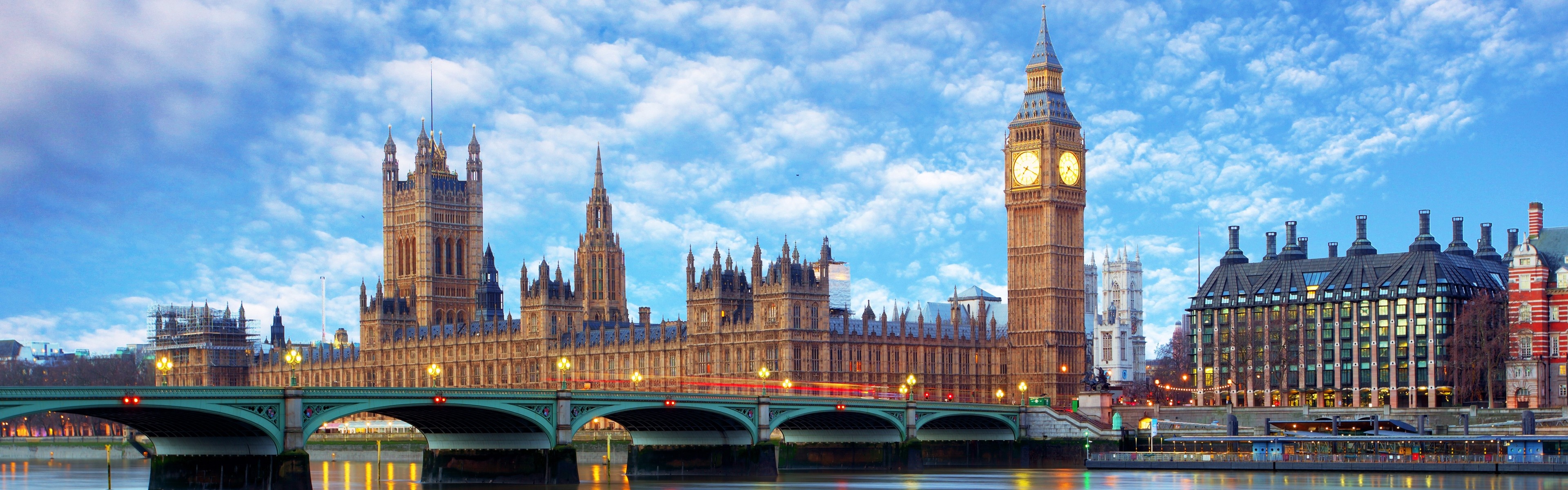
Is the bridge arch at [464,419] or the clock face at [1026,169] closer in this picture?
the bridge arch at [464,419]


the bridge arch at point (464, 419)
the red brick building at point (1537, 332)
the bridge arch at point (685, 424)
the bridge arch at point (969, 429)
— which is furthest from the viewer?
the red brick building at point (1537, 332)

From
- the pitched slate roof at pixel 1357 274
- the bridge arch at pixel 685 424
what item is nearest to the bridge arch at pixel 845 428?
the bridge arch at pixel 685 424

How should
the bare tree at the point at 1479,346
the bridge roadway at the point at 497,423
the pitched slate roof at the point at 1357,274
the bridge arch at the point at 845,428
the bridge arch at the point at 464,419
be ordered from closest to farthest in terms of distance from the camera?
the bridge roadway at the point at 497,423 < the bridge arch at the point at 464,419 < the bridge arch at the point at 845,428 < the bare tree at the point at 1479,346 < the pitched slate roof at the point at 1357,274

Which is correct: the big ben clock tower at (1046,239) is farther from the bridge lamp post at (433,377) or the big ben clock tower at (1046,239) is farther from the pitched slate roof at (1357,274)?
the bridge lamp post at (433,377)

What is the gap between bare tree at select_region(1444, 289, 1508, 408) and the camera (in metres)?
127

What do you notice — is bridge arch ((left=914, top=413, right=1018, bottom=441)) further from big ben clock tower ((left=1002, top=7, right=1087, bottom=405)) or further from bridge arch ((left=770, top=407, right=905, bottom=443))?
big ben clock tower ((left=1002, top=7, right=1087, bottom=405))

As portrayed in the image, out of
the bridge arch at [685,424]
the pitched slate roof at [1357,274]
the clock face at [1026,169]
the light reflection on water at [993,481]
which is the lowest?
the light reflection on water at [993,481]

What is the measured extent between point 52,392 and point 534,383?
10057 cm

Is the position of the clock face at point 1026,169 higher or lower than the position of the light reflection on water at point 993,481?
higher

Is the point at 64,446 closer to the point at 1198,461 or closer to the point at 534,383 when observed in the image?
the point at 534,383

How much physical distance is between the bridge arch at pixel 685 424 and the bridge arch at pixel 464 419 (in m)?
4.24

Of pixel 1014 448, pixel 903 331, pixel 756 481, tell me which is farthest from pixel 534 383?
pixel 756 481

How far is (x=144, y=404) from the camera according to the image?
69.9 metres

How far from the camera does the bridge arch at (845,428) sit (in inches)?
4203
